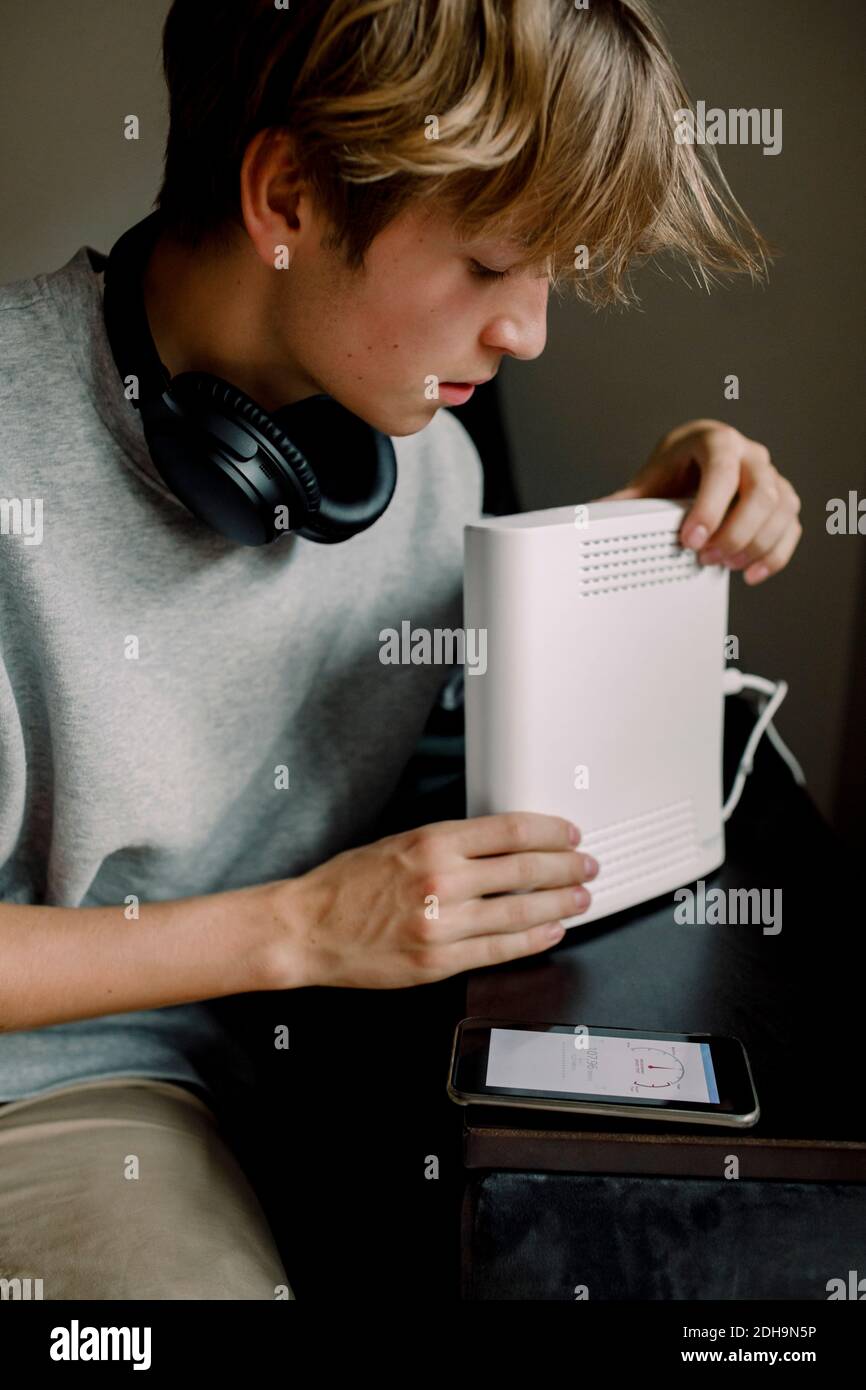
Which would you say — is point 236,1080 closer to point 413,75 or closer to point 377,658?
point 377,658

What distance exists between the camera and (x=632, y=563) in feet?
2.24

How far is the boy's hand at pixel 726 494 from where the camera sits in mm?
741

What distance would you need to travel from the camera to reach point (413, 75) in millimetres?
536

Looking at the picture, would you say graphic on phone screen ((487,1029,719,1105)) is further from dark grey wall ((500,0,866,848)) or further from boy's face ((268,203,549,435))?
dark grey wall ((500,0,866,848))

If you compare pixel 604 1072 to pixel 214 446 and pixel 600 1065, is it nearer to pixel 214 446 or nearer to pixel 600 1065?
pixel 600 1065

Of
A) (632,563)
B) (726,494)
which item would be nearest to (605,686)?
(632,563)

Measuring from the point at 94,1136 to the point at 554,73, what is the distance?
0.71 metres

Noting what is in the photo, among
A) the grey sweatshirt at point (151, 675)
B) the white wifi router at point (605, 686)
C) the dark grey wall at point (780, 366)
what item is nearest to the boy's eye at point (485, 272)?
the white wifi router at point (605, 686)

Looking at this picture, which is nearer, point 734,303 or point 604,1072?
point 604,1072

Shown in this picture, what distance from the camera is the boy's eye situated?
63 cm

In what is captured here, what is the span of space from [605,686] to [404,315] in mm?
263

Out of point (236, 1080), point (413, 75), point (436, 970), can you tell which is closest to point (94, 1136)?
point (236, 1080)
